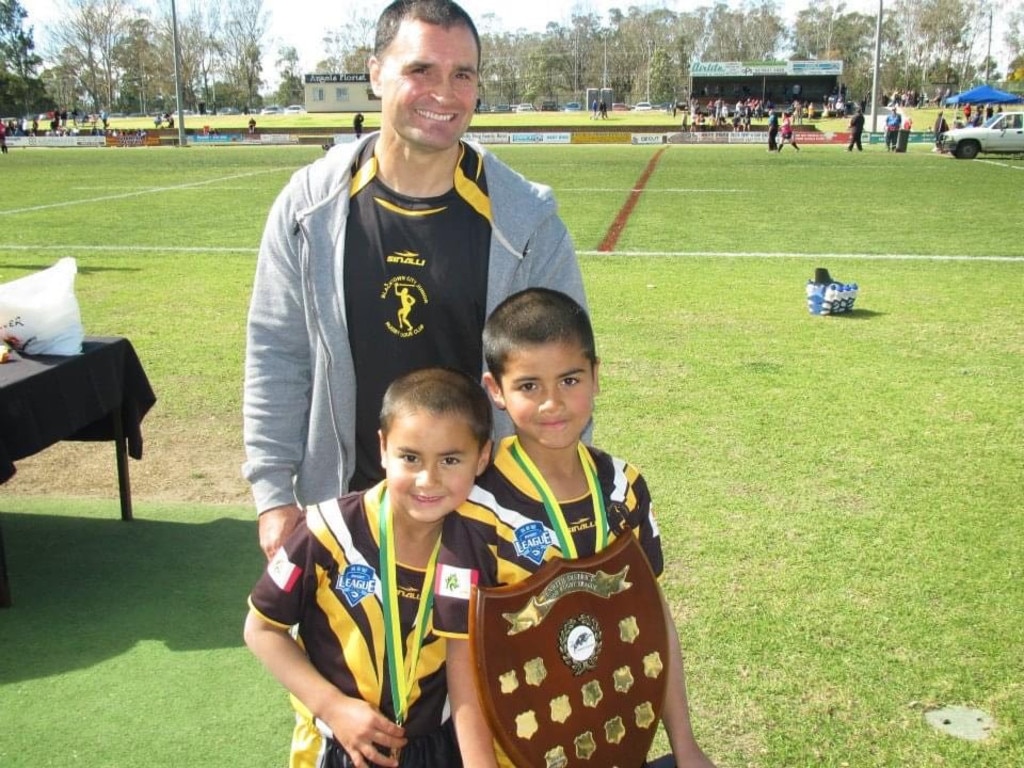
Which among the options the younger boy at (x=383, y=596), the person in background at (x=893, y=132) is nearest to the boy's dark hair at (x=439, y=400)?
the younger boy at (x=383, y=596)

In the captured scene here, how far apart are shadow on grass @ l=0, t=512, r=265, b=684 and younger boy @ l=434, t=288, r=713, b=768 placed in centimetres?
206

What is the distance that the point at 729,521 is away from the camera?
15.3 feet

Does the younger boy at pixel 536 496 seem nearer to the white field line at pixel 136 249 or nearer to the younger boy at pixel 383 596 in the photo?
the younger boy at pixel 383 596

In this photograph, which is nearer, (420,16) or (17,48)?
(420,16)

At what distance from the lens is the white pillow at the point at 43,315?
4230mm

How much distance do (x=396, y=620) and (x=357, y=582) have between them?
0.12m

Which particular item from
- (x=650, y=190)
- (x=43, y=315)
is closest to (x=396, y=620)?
(x=43, y=315)

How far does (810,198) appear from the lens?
1897cm

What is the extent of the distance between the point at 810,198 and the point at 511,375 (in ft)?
59.9

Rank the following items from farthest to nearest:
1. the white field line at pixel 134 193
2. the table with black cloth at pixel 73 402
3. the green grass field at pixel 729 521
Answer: the white field line at pixel 134 193 → the table with black cloth at pixel 73 402 → the green grass field at pixel 729 521

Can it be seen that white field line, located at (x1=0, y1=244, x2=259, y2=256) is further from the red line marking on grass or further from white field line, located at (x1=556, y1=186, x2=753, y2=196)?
white field line, located at (x1=556, y1=186, x2=753, y2=196)

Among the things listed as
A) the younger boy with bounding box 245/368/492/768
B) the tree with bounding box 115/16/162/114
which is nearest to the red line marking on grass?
the younger boy with bounding box 245/368/492/768

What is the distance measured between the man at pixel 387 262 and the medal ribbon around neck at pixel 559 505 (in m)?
0.49

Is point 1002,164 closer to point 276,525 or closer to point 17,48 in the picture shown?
point 276,525
